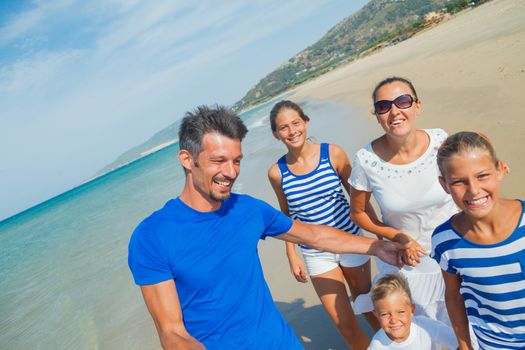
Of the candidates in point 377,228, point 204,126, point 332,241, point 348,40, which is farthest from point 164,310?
point 348,40

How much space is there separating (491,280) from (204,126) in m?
1.70

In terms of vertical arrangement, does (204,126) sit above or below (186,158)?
above

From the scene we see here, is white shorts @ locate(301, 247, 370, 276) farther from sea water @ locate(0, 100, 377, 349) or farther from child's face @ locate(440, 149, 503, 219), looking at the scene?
sea water @ locate(0, 100, 377, 349)

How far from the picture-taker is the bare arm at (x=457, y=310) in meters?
1.98

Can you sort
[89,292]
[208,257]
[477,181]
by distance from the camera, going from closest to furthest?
[477,181] → [208,257] → [89,292]

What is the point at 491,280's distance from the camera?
1724 mm

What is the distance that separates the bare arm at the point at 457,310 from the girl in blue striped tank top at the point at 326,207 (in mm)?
1135

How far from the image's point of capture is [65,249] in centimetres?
1443

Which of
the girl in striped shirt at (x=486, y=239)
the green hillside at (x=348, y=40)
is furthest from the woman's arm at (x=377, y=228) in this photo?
the green hillside at (x=348, y=40)

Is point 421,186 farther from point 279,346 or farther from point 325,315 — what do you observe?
point 325,315

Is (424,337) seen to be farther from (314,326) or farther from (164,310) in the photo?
(314,326)

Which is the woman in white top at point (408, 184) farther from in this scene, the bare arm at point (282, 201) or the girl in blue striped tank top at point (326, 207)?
the bare arm at point (282, 201)

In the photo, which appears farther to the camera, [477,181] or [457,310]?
[457,310]

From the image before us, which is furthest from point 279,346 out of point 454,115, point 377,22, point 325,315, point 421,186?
point 377,22
